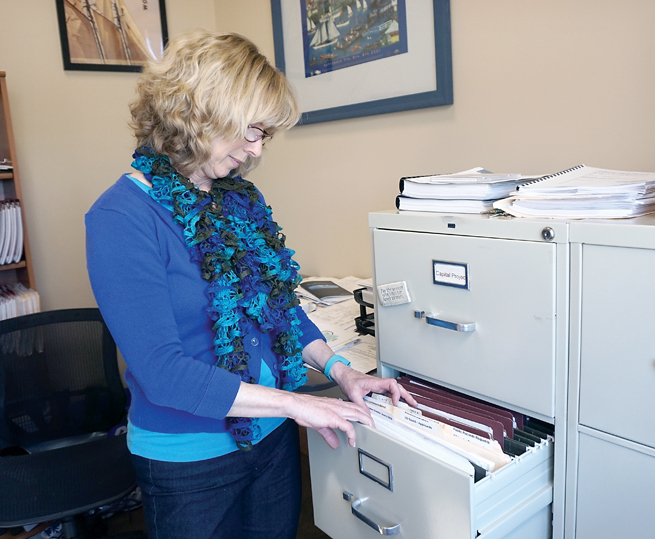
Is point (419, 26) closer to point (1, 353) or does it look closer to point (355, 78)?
point (355, 78)

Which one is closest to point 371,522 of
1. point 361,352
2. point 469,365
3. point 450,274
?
point 469,365

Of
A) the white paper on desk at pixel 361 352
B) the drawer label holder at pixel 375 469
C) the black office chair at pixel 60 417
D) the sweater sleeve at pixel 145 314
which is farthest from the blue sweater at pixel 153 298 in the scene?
the black office chair at pixel 60 417

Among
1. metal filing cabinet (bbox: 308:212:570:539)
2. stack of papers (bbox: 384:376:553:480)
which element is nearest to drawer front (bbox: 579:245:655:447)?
metal filing cabinet (bbox: 308:212:570:539)

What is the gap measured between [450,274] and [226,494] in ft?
1.98

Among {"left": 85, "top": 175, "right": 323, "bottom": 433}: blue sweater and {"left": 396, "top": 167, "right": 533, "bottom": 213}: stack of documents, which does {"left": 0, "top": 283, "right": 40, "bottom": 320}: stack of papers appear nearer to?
{"left": 85, "top": 175, "right": 323, "bottom": 433}: blue sweater

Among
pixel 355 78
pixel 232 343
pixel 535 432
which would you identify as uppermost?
pixel 355 78

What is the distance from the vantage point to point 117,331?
0.90 metres

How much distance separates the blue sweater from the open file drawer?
30 centimetres

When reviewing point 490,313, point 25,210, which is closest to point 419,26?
point 490,313

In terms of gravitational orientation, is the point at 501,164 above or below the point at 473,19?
below

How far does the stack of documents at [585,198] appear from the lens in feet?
2.89

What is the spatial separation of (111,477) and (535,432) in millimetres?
1152

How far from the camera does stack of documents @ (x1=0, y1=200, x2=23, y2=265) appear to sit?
2.27 m

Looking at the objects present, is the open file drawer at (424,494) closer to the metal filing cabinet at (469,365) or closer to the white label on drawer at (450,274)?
the metal filing cabinet at (469,365)
